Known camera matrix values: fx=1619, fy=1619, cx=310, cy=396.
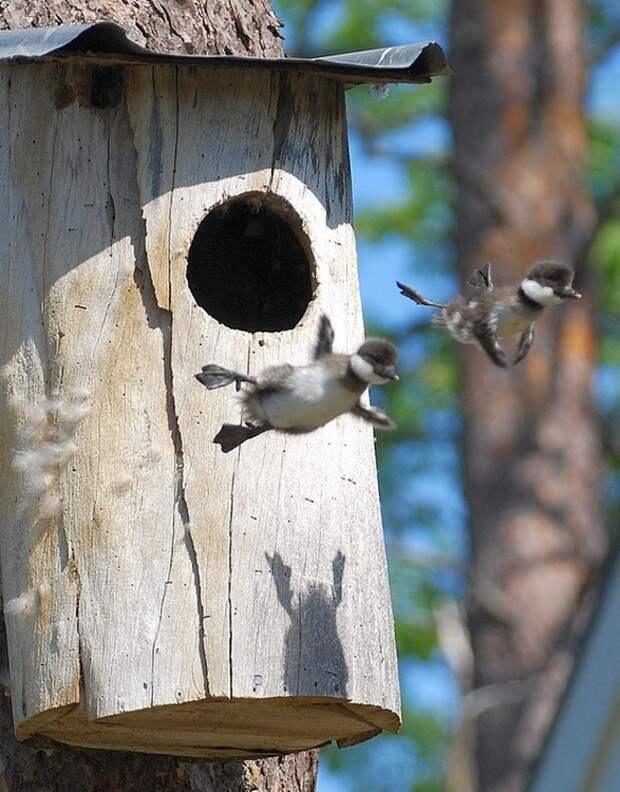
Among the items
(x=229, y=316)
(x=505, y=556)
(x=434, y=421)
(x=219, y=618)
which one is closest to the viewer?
(x=219, y=618)

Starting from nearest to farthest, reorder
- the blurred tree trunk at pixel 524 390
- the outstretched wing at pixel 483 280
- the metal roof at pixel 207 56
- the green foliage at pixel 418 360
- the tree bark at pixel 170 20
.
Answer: the metal roof at pixel 207 56 → the outstretched wing at pixel 483 280 → the tree bark at pixel 170 20 → the blurred tree trunk at pixel 524 390 → the green foliage at pixel 418 360

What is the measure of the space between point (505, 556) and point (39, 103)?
18.2 feet

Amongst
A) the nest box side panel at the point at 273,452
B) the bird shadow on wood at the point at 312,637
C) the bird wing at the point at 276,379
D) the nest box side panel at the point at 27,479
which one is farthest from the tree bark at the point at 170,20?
the bird shadow on wood at the point at 312,637

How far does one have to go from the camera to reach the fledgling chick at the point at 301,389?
3812mm

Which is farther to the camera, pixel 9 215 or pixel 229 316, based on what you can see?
pixel 229 316

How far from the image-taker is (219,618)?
3.81 metres

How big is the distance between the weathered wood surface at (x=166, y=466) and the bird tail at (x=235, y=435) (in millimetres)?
129

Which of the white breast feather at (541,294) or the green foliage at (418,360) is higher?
the green foliage at (418,360)

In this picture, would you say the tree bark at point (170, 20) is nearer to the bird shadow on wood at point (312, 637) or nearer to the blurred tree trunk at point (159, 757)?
the blurred tree trunk at point (159, 757)

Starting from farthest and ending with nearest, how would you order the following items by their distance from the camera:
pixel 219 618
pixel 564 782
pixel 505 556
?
pixel 505 556, pixel 564 782, pixel 219 618

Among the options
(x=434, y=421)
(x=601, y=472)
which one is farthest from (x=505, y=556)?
(x=434, y=421)

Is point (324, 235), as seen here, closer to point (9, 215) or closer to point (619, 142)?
point (9, 215)

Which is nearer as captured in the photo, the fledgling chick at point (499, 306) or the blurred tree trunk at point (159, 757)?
the blurred tree trunk at point (159, 757)

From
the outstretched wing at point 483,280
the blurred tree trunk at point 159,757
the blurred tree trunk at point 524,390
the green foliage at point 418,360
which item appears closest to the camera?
the blurred tree trunk at point 159,757
